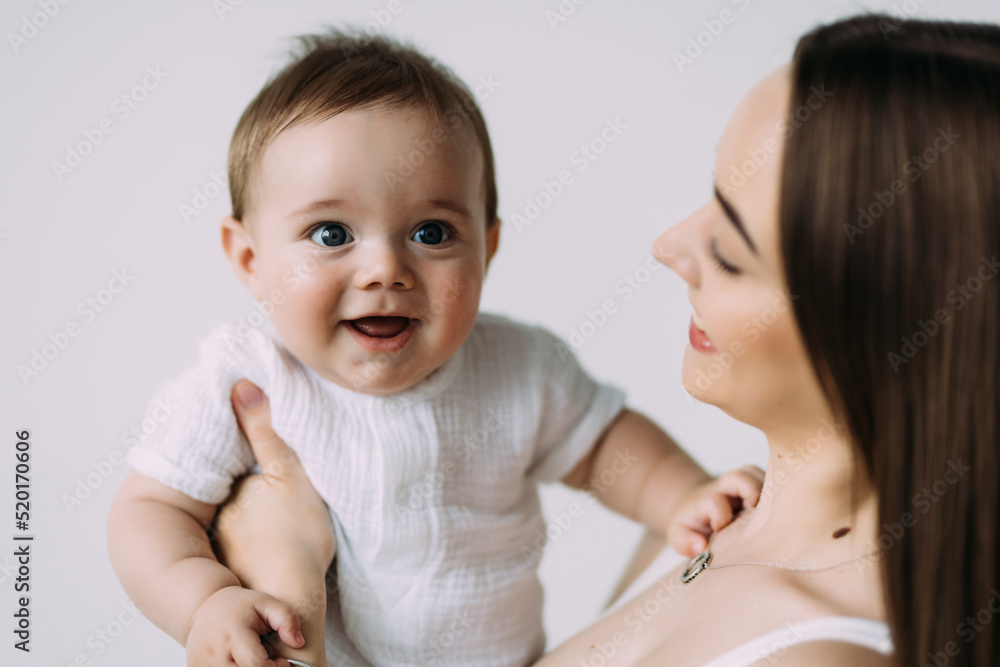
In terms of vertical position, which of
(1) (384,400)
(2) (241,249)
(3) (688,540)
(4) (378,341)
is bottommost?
(3) (688,540)

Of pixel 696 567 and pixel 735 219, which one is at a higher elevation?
pixel 735 219

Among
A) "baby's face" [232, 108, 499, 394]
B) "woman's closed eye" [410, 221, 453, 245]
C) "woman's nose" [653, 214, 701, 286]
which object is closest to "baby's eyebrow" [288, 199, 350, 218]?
"baby's face" [232, 108, 499, 394]

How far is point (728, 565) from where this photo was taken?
1.07 m

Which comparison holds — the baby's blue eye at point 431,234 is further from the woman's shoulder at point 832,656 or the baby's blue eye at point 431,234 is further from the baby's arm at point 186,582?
the woman's shoulder at point 832,656

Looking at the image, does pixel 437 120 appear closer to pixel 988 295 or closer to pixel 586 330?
pixel 988 295

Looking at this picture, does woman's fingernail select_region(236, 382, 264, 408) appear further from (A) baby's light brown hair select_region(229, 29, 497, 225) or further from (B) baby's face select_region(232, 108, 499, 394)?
(A) baby's light brown hair select_region(229, 29, 497, 225)

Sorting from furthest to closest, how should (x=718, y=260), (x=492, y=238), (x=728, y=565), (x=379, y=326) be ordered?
(x=492, y=238)
(x=379, y=326)
(x=728, y=565)
(x=718, y=260)

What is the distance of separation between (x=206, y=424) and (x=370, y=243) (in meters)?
0.35

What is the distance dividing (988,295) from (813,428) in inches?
8.9

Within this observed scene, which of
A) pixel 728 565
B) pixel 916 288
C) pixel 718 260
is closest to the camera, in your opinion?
pixel 916 288

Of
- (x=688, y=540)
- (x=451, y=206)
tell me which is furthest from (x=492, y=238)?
(x=688, y=540)

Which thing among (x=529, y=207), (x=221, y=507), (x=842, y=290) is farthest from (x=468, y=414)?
(x=529, y=207)

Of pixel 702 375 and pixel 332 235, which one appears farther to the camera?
pixel 332 235

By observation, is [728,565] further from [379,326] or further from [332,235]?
[332,235]
